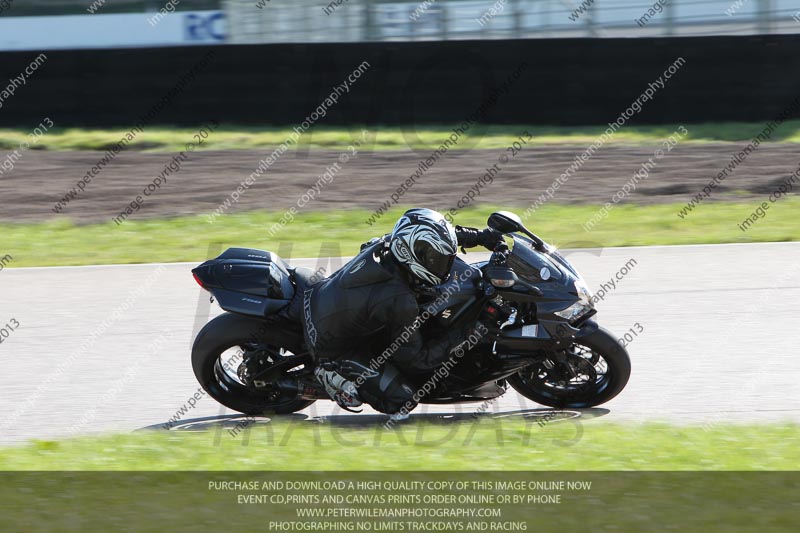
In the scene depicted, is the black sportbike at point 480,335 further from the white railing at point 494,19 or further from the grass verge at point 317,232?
the white railing at point 494,19

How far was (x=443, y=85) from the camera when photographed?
56.2 feet

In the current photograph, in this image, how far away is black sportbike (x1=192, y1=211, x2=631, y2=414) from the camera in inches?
238

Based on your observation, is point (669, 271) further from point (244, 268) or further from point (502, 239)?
point (244, 268)

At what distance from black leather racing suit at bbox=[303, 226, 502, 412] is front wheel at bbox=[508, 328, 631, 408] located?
0.67 metres

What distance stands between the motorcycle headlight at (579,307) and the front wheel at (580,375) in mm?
149

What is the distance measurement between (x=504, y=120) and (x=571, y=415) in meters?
11.4

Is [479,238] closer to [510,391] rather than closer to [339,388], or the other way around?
[339,388]

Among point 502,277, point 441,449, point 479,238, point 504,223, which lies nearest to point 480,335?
point 502,277

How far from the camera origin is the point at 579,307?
6.07 m

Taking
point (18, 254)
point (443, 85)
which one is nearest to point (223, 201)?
point (18, 254)

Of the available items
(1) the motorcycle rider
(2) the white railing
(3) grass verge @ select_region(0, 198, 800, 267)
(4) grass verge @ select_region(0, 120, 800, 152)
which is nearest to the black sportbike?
(1) the motorcycle rider

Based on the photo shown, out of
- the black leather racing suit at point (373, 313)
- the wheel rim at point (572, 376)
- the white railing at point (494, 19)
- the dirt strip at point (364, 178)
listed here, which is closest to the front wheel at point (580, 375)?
the wheel rim at point (572, 376)

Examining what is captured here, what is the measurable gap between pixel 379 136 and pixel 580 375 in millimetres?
11379

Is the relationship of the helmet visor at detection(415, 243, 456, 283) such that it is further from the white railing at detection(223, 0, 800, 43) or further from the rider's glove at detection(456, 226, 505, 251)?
the white railing at detection(223, 0, 800, 43)
